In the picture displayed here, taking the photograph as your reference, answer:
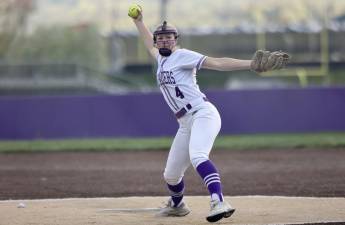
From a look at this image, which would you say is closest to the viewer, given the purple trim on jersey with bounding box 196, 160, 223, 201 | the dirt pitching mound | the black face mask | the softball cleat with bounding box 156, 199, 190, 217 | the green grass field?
the purple trim on jersey with bounding box 196, 160, 223, 201

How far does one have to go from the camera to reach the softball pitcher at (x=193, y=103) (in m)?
6.85

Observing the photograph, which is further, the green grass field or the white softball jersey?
the green grass field

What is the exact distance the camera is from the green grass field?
1645cm

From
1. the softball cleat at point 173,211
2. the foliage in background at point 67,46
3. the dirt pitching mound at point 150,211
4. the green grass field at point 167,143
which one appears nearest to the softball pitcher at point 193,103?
the softball cleat at point 173,211

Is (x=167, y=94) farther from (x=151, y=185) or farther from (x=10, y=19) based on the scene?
(x=10, y=19)

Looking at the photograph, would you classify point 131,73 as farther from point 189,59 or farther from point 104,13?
point 189,59

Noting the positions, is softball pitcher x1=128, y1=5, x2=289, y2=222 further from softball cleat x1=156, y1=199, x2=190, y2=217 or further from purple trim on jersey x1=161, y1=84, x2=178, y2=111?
softball cleat x1=156, y1=199, x2=190, y2=217

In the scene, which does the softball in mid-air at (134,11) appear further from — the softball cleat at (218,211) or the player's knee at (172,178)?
the softball cleat at (218,211)

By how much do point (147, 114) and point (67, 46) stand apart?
14094 mm

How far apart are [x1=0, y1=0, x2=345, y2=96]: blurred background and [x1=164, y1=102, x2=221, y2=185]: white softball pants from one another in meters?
18.9

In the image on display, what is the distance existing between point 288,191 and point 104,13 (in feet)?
74.5

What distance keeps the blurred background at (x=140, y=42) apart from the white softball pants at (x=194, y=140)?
18891 millimetres

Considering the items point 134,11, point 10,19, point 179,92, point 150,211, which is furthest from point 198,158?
point 10,19

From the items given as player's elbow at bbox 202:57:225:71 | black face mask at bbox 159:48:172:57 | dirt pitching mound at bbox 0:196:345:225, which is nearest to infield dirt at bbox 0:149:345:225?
dirt pitching mound at bbox 0:196:345:225
